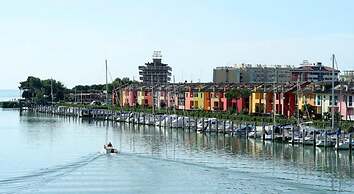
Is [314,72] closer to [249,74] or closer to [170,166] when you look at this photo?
[249,74]

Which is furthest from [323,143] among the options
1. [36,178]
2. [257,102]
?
[257,102]

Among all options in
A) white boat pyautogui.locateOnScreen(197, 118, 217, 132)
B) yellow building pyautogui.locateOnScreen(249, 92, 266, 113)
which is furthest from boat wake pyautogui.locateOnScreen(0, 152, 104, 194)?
yellow building pyautogui.locateOnScreen(249, 92, 266, 113)

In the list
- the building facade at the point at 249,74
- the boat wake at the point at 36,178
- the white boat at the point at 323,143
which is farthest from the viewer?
the building facade at the point at 249,74

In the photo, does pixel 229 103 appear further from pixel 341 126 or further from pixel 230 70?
pixel 230 70

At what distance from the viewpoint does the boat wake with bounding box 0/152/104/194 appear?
127ft

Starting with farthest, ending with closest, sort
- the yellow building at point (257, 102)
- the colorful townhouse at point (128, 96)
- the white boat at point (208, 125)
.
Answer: the colorful townhouse at point (128, 96) < the yellow building at point (257, 102) < the white boat at point (208, 125)

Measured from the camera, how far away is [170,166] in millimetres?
47188

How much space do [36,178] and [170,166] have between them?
30.4ft

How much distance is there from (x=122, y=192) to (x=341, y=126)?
31.8 meters

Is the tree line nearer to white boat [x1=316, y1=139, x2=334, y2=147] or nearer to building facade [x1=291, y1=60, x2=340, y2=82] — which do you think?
building facade [x1=291, y1=60, x2=340, y2=82]

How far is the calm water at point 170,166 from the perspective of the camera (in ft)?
130

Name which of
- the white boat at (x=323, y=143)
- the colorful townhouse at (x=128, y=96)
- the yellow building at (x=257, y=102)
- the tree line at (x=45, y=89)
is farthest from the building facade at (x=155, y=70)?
the white boat at (x=323, y=143)

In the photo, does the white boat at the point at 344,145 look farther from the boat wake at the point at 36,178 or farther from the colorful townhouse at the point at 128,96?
the colorful townhouse at the point at 128,96

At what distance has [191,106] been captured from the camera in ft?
372
